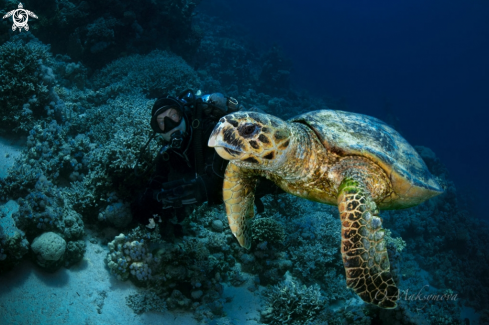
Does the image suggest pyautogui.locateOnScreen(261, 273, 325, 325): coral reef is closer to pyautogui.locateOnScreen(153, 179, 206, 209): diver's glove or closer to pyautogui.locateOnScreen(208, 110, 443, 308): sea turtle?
pyautogui.locateOnScreen(208, 110, 443, 308): sea turtle

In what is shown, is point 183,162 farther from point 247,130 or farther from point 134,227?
point 247,130

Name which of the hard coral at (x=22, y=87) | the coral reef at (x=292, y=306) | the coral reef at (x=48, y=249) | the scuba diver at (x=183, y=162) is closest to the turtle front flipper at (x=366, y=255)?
the scuba diver at (x=183, y=162)

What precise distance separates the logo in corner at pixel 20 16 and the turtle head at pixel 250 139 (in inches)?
407

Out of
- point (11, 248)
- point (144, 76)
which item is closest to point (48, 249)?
point (11, 248)

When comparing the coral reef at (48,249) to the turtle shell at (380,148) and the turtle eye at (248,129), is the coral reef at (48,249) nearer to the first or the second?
the turtle eye at (248,129)

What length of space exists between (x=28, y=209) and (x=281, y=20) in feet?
250

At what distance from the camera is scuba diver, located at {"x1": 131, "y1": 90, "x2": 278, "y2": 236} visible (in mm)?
3295

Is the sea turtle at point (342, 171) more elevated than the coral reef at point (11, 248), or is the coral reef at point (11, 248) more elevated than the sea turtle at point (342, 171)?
the sea turtle at point (342, 171)

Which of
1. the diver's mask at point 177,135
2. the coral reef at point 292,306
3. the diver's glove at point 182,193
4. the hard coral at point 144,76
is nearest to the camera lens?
the diver's glove at point 182,193

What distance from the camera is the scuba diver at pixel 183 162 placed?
3.29m

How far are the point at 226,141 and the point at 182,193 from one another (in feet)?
4.82

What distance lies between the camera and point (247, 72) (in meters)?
17.8

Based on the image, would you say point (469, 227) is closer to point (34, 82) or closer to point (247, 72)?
point (247, 72)

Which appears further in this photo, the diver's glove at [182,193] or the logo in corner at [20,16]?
the logo in corner at [20,16]
